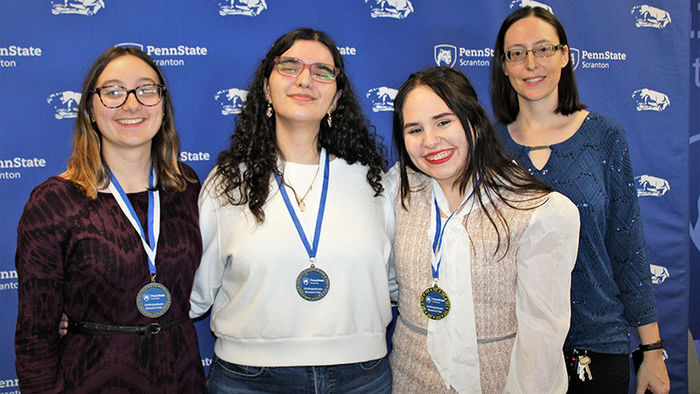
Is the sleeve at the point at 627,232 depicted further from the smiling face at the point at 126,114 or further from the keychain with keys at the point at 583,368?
the smiling face at the point at 126,114

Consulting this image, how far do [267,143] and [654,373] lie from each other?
1.95 m

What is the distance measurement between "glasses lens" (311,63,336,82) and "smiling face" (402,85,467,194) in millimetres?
385

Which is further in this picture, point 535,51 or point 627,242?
point 535,51

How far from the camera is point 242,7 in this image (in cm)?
278

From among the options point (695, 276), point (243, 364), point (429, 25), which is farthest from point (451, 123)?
point (695, 276)

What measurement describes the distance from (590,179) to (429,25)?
143 centimetres

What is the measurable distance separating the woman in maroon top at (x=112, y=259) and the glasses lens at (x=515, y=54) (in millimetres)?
1522

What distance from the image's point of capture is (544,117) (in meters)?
2.29

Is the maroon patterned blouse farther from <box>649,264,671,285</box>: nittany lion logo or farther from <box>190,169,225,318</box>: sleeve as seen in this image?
<box>649,264,671,285</box>: nittany lion logo

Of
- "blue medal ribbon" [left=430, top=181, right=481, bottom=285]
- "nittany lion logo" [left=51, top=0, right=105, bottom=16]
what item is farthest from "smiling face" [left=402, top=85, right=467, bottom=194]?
"nittany lion logo" [left=51, top=0, right=105, bottom=16]

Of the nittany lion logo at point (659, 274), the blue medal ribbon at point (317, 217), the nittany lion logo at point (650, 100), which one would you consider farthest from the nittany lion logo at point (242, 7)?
the nittany lion logo at point (659, 274)

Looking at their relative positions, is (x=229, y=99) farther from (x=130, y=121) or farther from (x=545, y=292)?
(x=545, y=292)

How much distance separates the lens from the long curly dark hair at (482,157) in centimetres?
178

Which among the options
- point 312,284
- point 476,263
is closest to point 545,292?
point 476,263
